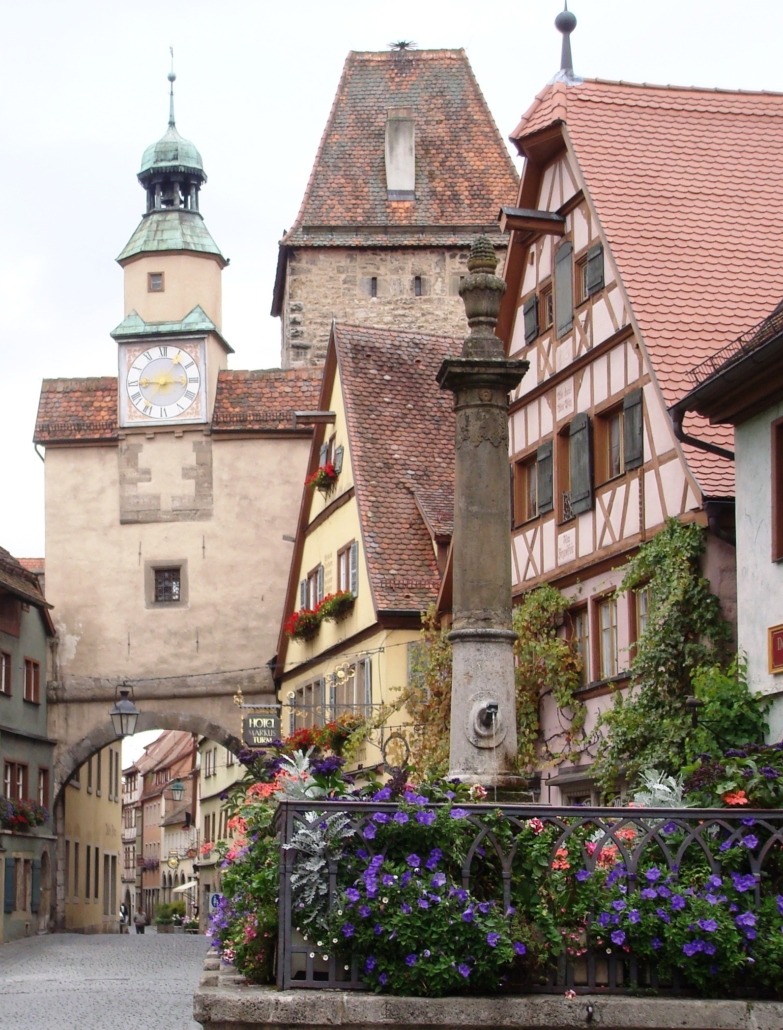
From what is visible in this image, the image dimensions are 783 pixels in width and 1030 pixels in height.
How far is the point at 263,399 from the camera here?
37906 millimetres

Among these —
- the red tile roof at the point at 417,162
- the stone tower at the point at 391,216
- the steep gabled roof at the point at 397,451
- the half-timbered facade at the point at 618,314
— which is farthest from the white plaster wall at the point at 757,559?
the red tile roof at the point at 417,162

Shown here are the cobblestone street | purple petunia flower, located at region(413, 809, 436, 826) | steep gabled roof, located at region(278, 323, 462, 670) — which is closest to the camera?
purple petunia flower, located at region(413, 809, 436, 826)

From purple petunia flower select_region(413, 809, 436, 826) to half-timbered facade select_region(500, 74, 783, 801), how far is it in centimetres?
809

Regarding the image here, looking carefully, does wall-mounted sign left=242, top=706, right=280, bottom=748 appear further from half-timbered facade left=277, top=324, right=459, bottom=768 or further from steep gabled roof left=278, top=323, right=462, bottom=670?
steep gabled roof left=278, top=323, right=462, bottom=670

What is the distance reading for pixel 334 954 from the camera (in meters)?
9.49

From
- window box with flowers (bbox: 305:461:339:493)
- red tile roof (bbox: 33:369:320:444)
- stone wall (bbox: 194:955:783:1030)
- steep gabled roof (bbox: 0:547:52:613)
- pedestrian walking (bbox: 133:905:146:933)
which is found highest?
red tile roof (bbox: 33:369:320:444)

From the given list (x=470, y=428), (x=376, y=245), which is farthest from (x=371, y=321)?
(x=470, y=428)

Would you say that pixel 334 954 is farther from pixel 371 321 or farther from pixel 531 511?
pixel 371 321

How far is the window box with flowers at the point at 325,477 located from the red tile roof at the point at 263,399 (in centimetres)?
703

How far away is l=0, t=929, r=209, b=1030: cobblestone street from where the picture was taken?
14.2 metres

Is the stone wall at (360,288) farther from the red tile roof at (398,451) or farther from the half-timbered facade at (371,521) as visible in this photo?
the red tile roof at (398,451)

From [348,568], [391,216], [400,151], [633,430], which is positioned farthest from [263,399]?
[633,430]

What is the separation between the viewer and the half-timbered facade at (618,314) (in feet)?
60.9

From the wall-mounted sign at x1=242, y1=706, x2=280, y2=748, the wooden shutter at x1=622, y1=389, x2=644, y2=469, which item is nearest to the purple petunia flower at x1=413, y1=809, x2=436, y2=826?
the wooden shutter at x1=622, y1=389, x2=644, y2=469
